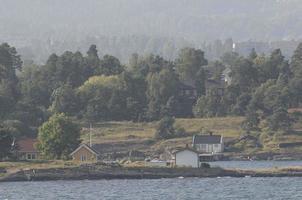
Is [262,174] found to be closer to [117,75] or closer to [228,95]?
[228,95]

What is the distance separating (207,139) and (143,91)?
18.5 m

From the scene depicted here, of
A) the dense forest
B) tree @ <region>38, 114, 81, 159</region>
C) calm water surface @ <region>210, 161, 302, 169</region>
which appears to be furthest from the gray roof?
tree @ <region>38, 114, 81, 159</region>

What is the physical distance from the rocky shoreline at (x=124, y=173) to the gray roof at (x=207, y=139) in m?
33.8

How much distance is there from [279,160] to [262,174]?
30.5m

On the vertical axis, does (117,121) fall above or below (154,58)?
below

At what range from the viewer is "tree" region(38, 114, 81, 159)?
92062 millimetres

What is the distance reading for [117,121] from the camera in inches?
5167

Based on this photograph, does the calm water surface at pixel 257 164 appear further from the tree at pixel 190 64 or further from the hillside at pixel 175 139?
the tree at pixel 190 64

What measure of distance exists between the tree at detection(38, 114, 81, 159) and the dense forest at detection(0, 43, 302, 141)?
77.3 feet

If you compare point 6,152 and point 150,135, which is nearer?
point 6,152

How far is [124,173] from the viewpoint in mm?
85062

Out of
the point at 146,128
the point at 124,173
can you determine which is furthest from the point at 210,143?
the point at 124,173

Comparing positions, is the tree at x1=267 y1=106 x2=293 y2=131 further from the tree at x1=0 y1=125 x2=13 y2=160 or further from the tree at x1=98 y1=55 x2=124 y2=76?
the tree at x1=0 y1=125 x2=13 y2=160

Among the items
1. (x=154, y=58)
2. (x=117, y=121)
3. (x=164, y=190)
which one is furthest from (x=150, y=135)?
(x=164, y=190)
